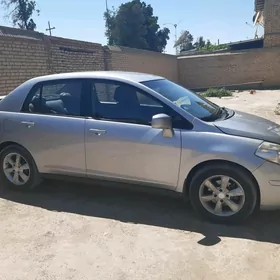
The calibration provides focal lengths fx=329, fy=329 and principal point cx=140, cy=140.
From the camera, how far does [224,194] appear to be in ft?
11.3

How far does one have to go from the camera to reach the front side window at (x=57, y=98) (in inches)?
162

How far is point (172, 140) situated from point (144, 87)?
75 centimetres

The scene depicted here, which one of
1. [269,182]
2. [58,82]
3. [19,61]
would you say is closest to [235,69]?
[19,61]

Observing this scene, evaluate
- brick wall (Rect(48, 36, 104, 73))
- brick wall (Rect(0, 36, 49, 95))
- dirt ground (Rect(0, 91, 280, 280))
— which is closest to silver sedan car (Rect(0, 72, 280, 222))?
dirt ground (Rect(0, 91, 280, 280))

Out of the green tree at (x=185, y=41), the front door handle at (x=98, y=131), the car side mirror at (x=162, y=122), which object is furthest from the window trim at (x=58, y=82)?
the green tree at (x=185, y=41)

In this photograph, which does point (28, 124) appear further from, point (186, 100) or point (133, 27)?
point (133, 27)

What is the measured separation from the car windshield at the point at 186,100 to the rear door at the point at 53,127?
0.96m

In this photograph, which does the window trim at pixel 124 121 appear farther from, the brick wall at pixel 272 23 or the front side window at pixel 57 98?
the brick wall at pixel 272 23

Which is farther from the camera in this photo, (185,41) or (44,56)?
(185,41)

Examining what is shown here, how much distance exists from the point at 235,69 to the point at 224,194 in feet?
81.7

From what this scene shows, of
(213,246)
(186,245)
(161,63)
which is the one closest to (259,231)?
(213,246)

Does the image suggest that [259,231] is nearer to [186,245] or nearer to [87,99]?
[186,245]

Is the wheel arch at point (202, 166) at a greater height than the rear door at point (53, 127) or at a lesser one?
lesser

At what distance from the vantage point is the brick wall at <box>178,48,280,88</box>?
25.9 m
